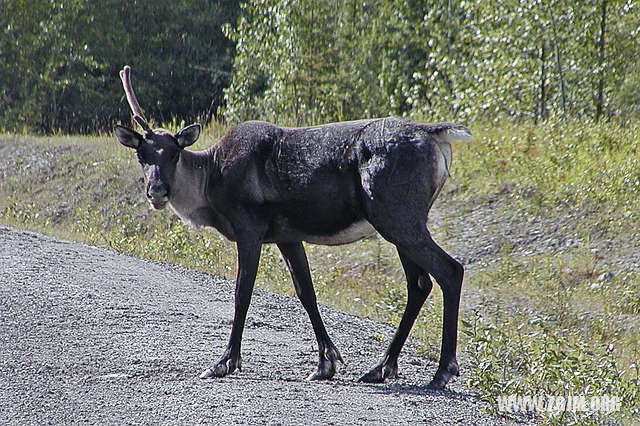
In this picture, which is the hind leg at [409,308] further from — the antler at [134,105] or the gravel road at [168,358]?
the antler at [134,105]

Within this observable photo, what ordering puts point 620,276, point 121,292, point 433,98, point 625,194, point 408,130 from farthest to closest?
point 433,98 → point 625,194 → point 620,276 → point 121,292 → point 408,130

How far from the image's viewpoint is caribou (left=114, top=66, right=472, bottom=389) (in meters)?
8.63

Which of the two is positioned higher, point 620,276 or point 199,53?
point 199,53

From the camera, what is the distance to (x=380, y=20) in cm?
2853

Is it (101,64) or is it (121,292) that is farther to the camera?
(101,64)

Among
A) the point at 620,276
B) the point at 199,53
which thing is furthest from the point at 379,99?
the point at 620,276

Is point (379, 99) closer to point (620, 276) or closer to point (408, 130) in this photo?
point (620, 276)

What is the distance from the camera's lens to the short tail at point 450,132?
8.63 meters

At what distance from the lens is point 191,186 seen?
31.2 ft

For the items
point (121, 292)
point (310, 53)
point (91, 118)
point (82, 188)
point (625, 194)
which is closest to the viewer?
point (121, 292)

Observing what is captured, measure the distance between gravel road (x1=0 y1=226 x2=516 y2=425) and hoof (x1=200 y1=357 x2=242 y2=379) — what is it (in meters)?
0.07

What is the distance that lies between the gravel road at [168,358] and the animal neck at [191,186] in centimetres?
114

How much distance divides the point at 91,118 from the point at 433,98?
646 inches

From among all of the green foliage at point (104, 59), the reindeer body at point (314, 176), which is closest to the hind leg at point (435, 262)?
the reindeer body at point (314, 176)
